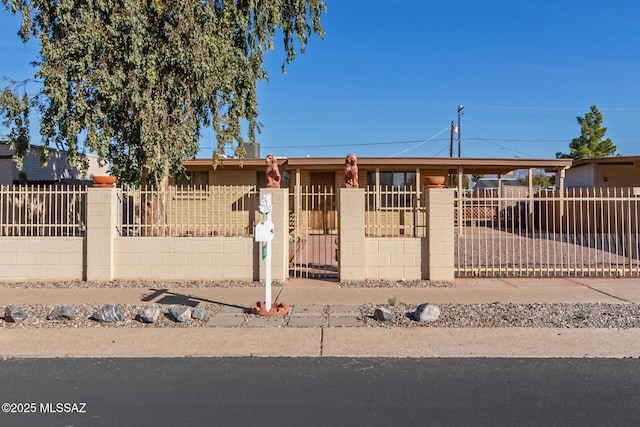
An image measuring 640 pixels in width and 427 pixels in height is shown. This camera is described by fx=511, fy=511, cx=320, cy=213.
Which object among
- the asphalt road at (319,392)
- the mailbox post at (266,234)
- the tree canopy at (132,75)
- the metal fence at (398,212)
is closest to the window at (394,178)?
the metal fence at (398,212)

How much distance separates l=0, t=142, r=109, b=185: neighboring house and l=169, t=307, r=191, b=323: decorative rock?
34.8 ft

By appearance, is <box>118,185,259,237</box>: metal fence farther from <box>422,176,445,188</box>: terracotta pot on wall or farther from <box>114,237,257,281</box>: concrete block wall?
<box>422,176,445,188</box>: terracotta pot on wall

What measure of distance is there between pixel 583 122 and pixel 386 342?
44.0 meters

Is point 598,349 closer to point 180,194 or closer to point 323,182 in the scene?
point 180,194

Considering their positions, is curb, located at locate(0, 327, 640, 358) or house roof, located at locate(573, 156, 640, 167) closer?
curb, located at locate(0, 327, 640, 358)

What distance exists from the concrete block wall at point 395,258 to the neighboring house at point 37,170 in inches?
418

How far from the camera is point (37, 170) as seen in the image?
747 inches

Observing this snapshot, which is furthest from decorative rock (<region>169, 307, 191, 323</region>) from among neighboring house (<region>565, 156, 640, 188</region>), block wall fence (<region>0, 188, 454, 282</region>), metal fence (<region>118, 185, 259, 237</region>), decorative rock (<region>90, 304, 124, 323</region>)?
neighboring house (<region>565, 156, 640, 188</region>)

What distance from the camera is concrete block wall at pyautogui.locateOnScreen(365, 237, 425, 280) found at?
10.4 metres

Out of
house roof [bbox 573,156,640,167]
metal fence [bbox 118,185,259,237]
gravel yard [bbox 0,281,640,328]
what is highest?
house roof [bbox 573,156,640,167]

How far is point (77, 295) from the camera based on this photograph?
9.23 metres

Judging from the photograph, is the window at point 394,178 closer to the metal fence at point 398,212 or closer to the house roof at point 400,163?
the metal fence at point 398,212

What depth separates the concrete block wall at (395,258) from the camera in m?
10.4

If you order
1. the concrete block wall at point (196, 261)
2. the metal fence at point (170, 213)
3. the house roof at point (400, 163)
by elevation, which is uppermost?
the house roof at point (400, 163)
